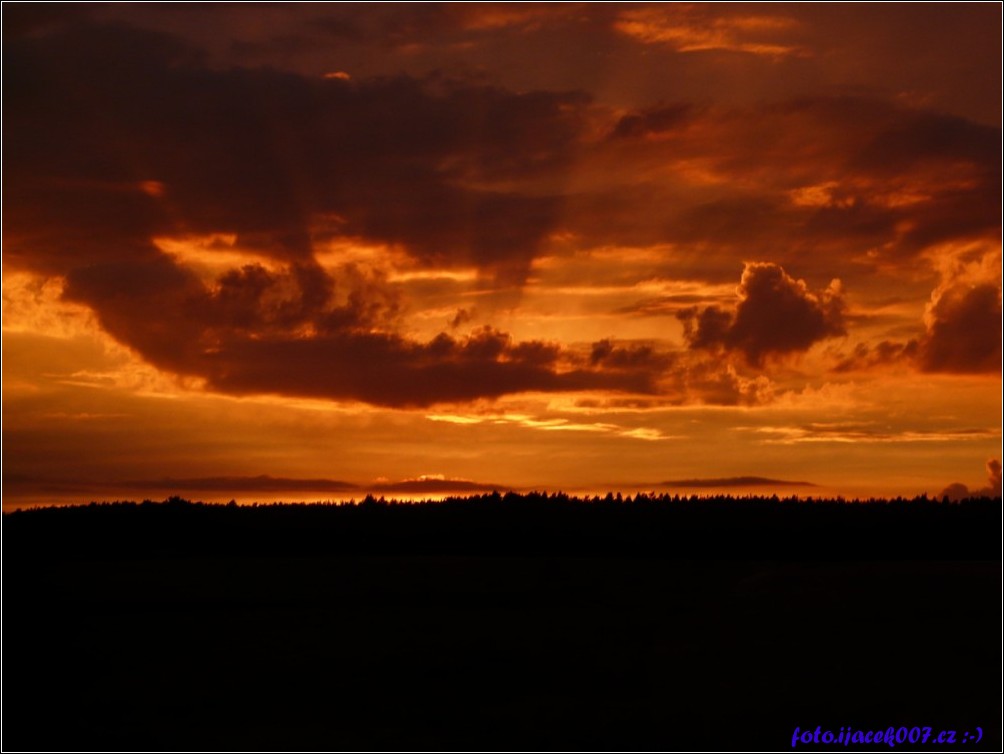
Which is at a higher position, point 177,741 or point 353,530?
point 353,530

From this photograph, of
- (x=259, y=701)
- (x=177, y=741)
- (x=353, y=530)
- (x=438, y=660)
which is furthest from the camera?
(x=353, y=530)

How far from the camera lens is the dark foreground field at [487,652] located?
33.2 metres

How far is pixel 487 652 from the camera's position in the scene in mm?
41812

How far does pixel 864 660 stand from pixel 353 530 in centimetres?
6481

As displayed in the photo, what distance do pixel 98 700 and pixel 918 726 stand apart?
2485 centimetres

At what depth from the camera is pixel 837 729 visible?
108ft

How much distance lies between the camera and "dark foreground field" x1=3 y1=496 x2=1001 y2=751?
109ft

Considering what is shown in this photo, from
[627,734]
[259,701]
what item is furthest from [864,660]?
[259,701]

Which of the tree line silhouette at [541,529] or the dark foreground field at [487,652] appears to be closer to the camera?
the dark foreground field at [487,652]

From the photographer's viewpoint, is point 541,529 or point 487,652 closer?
point 487,652

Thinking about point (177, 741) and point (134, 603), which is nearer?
point (177, 741)

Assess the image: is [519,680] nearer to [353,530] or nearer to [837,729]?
[837,729]

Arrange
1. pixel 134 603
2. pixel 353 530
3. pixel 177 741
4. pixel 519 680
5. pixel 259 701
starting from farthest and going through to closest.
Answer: pixel 353 530 → pixel 134 603 → pixel 519 680 → pixel 259 701 → pixel 177 741

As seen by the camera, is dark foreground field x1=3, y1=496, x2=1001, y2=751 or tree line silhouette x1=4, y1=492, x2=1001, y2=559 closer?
dark foreground field x1=3, y1=496, x2=1001, y2=751
